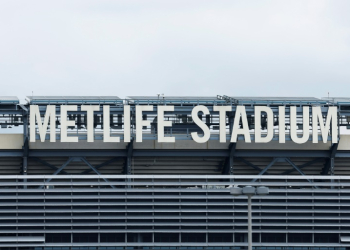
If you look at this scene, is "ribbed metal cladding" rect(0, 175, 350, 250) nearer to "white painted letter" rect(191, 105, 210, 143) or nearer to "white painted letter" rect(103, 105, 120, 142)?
"white painted letter" rect(103, 105, 120, 142)

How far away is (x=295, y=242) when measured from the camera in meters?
86.6

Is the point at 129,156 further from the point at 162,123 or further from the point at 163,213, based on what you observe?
the point at 163,213

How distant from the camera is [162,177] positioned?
84688 mm

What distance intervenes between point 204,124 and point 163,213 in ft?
32.0

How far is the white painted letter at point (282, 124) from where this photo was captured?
8531 centimetres

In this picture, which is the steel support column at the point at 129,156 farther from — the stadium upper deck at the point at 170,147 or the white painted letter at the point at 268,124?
the white painted letter at the point at 268,124

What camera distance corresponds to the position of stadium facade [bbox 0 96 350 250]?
3314 inches

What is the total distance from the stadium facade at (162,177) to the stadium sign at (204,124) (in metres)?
0.10

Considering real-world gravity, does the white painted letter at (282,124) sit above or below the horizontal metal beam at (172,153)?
above

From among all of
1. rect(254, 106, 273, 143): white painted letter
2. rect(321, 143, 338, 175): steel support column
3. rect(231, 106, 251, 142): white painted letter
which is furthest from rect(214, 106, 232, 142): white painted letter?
rect(321, 143, 338, 175): steel support column

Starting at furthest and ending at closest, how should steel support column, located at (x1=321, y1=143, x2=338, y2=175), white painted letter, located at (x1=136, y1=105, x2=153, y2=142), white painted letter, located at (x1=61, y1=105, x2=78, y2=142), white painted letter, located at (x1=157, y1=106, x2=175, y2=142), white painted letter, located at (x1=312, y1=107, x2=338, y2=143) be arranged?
1. steel support column, located at (x1=321, y1=143, x2=338, y2=175)
2. white painted letter, located at (x1=312, y1=107, x2=338, y2=143)
3. white painted letter, located at (x1=157, y1=106, x2=175, y2=142)
4. white painted letter, located at (x1=136, y1=105, x2=153, y2=142)
5. white painted letter, located at (x1=61, y1=105, x2=78, y2=142)

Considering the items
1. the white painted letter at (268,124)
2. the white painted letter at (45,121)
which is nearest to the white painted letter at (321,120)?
the white painted letter at (268,124)

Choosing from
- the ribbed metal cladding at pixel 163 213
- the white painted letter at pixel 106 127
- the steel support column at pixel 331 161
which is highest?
the white painted letter at pixel 106 127

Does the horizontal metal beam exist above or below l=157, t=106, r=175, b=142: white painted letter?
below
